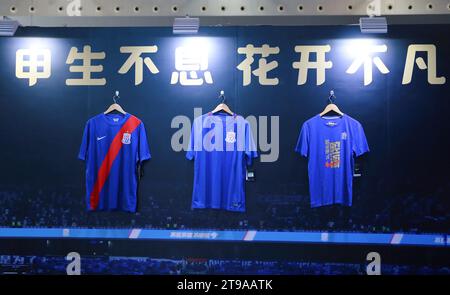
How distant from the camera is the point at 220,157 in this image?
4285mm

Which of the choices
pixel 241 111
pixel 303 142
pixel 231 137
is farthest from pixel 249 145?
pixel 303 142

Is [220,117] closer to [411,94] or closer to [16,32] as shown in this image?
[411,94]

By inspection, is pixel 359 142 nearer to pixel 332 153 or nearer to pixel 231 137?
pixel 332 153

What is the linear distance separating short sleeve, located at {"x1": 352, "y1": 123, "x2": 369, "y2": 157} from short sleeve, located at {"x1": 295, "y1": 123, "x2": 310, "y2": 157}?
343mm

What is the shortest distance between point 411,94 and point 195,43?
1.68 m

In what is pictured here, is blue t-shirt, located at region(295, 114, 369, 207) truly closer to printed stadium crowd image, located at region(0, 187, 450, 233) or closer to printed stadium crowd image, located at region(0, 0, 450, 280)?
printed stadium crowd image, located at region(0, 0, 450, 280)

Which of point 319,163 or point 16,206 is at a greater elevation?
point 319,163

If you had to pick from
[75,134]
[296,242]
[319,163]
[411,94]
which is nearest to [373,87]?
[411,94]

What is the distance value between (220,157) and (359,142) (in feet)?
3.43

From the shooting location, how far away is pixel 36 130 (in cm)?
438

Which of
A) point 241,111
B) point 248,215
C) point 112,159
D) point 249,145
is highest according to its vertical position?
point 241,111

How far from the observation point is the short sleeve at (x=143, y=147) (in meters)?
4.31

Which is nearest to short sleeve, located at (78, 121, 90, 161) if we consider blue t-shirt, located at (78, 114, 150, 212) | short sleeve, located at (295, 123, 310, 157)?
blue t-shirt, located at (78, 114, 150, 212)

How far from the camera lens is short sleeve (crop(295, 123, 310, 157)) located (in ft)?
13.9
